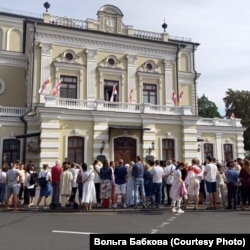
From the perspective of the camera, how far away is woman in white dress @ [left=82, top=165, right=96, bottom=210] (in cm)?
1312

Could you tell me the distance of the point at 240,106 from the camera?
150 ft

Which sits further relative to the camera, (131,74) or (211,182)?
(131,74)

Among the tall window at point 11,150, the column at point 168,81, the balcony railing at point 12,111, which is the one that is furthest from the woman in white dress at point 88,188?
the column at point 168,81

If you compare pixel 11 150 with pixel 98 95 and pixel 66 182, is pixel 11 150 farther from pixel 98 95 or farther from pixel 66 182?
pixel 66 182

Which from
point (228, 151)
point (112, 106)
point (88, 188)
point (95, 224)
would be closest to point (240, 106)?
point (228, 151)

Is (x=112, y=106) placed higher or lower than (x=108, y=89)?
lower

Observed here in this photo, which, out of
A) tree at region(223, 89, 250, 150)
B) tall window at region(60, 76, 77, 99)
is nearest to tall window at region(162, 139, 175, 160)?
tall window at region(60, 76, 77, 99)

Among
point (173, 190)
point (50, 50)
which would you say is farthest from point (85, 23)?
point (173, 190)

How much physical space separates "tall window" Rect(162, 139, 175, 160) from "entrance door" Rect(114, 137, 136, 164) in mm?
2196

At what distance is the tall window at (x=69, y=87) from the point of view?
27078 millimetres

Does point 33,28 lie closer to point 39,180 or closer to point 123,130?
point 123,130

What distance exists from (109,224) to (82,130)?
13.7m

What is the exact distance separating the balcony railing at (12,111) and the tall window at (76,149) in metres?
5.22

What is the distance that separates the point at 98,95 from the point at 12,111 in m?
6.63
